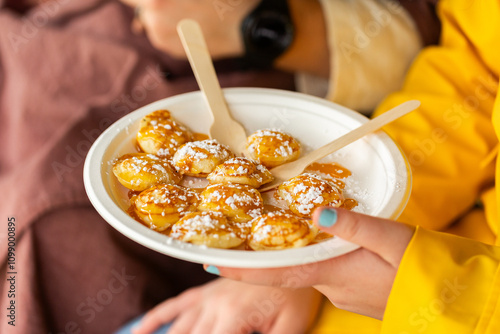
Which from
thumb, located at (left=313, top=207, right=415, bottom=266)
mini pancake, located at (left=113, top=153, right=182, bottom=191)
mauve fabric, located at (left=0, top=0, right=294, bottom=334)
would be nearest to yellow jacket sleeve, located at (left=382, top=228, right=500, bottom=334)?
thumb, located at (left=313, top=207, right=415, bottom=266)

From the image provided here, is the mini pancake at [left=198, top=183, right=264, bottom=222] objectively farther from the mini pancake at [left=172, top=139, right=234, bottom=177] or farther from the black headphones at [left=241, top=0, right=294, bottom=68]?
the black headphones at [left=241, top=0, right=294, bottom=68]

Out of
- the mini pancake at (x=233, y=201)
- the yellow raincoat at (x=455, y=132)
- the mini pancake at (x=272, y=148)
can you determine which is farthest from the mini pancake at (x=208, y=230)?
the yellow raincoat at (x=455, y=132)

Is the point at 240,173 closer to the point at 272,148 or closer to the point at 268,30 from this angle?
the point at 272,148

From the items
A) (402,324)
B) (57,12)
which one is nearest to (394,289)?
(402,324)

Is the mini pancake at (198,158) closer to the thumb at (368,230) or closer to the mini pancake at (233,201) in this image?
the mini pancake at (233,201)

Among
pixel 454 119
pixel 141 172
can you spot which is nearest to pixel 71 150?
pixel 141 172

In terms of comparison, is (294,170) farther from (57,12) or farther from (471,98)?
(57,12)
